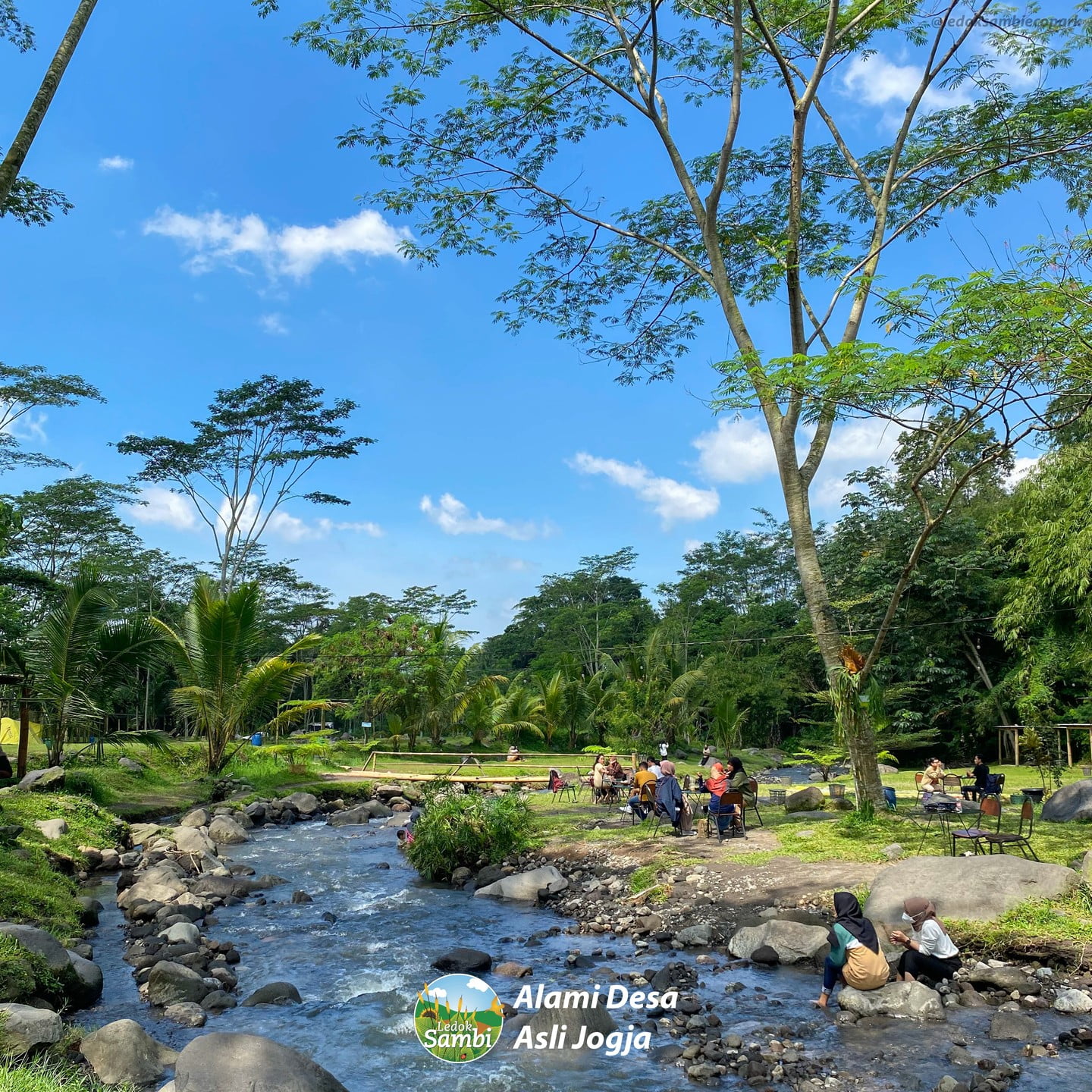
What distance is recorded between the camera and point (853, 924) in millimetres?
6637

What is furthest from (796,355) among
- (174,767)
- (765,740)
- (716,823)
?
(765,740)

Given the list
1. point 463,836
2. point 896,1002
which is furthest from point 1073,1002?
point 463,836

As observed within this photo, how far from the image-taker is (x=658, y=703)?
100 feet

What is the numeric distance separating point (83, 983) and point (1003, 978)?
729 centimetres

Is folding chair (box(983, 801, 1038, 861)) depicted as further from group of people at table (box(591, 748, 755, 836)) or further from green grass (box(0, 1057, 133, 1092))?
green grass (box(0, 1057, 133, 1092))

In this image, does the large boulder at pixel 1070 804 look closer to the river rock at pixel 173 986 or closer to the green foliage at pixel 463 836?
the green foliage at pixel 463 836

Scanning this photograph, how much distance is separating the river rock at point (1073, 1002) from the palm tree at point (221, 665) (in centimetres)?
1696

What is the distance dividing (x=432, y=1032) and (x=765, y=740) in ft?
123

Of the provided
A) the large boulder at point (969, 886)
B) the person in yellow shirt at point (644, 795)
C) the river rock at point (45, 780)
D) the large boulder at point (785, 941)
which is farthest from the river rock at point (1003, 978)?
the river rock at point (45, 780)

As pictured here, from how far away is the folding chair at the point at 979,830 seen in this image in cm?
863

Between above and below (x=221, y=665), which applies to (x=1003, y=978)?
below

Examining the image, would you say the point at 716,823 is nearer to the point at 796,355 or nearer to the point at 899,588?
the point at 899,588

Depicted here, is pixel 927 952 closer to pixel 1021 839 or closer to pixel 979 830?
pixel 979 830

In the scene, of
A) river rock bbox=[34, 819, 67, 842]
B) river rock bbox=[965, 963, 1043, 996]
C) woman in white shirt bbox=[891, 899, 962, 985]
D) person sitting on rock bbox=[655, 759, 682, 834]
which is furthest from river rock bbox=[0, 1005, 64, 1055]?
person sitting on rock bbox=[655, 759, 682, 834]
